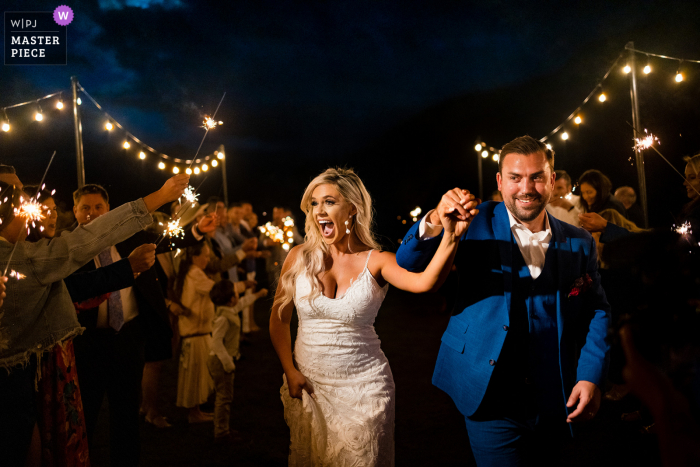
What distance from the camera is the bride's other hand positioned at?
251 centimetres

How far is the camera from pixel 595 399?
2.14 meters

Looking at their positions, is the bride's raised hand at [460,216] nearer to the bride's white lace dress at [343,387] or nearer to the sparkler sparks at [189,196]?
the bride's white lace dress at [343,387]

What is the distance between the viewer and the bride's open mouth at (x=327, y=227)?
A: 108 inches

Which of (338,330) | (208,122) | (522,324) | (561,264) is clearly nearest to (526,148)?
(561,264)

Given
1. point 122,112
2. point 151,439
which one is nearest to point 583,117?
point 122,112

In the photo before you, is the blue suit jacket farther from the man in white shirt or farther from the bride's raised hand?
the man in white shirt

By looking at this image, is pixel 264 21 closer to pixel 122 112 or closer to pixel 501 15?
pixel 122 112

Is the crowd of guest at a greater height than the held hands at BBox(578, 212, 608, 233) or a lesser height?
lesser

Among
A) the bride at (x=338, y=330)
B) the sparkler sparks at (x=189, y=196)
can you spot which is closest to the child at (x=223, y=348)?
the sparkler sparks at (x=189, y=196)

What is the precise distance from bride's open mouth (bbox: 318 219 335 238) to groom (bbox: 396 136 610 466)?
0.61 metres

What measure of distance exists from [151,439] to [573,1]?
29.1 ft

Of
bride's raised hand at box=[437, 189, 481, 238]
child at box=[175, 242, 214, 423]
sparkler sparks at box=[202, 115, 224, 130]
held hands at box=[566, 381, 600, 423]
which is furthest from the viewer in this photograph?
child at box=[175, 242, 214, 423]

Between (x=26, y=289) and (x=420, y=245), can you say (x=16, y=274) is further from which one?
(x=420, y=245)

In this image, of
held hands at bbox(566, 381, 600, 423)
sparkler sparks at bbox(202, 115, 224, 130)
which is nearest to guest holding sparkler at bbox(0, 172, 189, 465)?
sparkler sparks at bbox(202, 115, 224, 130)
